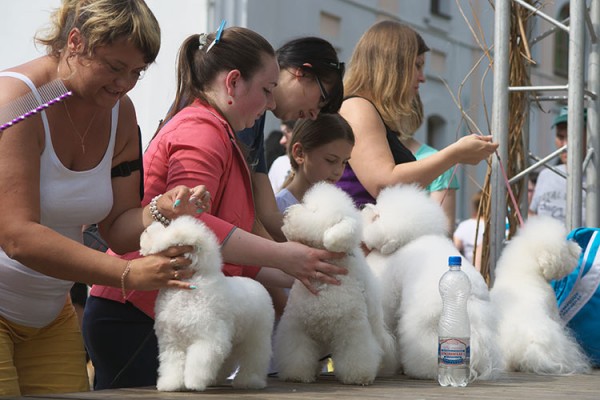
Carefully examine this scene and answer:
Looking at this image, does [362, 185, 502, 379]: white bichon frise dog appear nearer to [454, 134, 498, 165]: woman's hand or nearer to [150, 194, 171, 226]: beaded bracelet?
[454, 134, 498, 165]: woman's hand

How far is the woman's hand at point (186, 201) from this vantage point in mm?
2234

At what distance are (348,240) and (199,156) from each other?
1.43ft

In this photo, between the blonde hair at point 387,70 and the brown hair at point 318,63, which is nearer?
the brown hair at point 318,63

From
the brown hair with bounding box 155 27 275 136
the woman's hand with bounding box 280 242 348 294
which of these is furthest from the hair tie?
the woman's hand with bounding box 280 242 348 294

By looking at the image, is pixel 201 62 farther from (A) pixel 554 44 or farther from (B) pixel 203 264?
(A) pixel 554 44

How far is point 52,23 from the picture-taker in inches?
89.6

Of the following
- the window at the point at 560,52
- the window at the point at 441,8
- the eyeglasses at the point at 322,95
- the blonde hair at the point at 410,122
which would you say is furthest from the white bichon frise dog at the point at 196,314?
the window at the point at 560,52

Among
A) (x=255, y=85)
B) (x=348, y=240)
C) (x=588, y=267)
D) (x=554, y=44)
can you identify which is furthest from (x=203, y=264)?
(x=554, y=44)

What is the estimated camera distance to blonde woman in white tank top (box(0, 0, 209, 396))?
2098mm

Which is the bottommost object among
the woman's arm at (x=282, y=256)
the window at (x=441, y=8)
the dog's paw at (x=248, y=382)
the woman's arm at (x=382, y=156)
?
the dog's paw at (x=248, y=382)

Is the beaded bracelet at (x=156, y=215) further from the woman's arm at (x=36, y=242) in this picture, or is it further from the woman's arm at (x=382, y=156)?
the woman's arm at (x=382, y=156)

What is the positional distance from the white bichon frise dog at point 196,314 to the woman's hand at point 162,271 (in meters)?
0.02

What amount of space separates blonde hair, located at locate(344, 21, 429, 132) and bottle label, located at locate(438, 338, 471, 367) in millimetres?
1163

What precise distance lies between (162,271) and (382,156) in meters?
1.36
